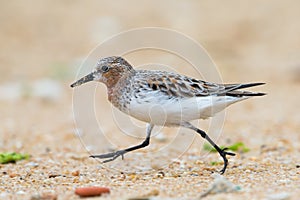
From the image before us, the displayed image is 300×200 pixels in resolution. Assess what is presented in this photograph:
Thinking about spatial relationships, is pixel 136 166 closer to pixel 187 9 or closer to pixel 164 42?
pixel 164 42

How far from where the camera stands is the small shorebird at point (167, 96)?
5961 mm

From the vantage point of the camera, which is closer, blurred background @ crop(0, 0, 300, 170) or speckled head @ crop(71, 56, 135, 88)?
speckled head @ crop(71, 56, 135, 88)

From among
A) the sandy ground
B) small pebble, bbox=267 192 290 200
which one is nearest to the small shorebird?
the sandy ground

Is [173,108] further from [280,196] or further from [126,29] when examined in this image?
[126,29]

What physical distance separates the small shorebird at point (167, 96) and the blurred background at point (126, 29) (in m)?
4.74

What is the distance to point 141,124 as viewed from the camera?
33.1 feet

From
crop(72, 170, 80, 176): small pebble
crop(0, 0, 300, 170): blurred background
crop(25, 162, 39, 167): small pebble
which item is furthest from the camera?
crop(0, 0, 300, 170): blurred background

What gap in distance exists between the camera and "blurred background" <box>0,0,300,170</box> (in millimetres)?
12391

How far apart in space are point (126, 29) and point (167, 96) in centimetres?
1117

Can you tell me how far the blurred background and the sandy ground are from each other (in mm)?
28

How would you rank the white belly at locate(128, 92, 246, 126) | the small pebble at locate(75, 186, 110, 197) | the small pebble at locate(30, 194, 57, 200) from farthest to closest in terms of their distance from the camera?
the white belly at locate(128, 92, 246, 126) < the small pebble at locate(75, 186, 110, 197) < the small pebble at locate(30, 194, 57, 200)

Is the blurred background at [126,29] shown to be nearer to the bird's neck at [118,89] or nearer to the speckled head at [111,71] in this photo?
the speckled head at [111,71]

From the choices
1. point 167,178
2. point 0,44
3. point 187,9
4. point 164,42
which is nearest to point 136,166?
point 167,178

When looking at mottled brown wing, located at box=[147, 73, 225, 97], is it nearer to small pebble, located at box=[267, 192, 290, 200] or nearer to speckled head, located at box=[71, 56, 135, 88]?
speckled head, located at box=[71, 56, 135, 88]
